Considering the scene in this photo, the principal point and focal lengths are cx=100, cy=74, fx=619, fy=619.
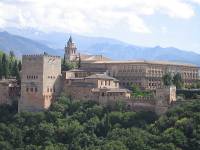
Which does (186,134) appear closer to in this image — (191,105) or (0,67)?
(191,105)

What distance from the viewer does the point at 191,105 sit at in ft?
164

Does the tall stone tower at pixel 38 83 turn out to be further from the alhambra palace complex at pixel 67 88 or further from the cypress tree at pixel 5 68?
the cypress tree at pixel 5 68

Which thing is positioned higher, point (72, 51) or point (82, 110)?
point (72, 51)

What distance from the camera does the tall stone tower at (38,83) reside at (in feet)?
188

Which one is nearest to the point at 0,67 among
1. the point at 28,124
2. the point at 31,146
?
the point at 28,124

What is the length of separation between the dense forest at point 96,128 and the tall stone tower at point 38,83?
1141mm

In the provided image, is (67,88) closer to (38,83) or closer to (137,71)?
(38,83)

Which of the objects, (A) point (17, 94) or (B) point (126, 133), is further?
(A) point (17, 94)

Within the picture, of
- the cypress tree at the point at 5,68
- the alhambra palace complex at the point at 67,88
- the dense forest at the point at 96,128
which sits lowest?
the dense forest at the point at 96,128

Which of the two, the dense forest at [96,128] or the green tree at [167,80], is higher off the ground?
the green tree at [167,80]

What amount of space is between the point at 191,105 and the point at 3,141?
1632cm

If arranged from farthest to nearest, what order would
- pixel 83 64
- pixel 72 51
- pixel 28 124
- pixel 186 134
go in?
1. pixel 72 51
2. pixel 83 64
3. pixel 28 124
4. pixel 186 134

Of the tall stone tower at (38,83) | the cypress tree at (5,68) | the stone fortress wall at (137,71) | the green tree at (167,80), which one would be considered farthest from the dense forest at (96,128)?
the stone fortress wall at (137,71)

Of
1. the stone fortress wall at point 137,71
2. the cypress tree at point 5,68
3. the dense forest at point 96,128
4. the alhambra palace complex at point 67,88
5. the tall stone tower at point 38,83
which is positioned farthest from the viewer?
the cypress tree at point 5,68
